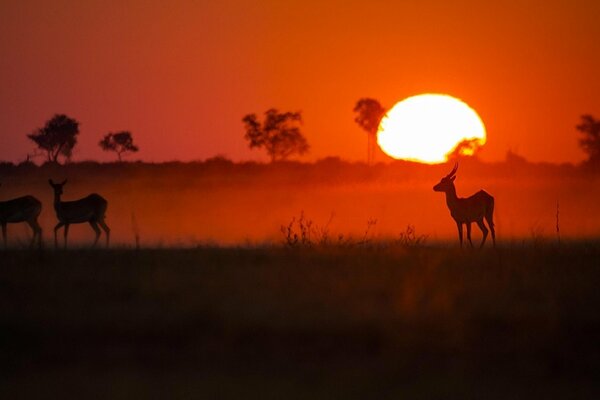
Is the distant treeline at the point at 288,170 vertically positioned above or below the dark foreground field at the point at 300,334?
above

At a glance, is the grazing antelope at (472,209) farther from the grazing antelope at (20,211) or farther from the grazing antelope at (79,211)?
the grazing antelope at (20,211)

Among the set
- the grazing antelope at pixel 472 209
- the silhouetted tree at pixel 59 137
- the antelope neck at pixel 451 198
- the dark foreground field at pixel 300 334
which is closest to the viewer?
the dark foreground field at pixel 300 334

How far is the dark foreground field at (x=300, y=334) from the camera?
370 inches

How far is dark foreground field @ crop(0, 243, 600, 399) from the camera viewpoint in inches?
370

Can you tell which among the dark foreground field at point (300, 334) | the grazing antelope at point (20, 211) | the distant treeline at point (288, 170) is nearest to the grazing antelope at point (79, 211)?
the grazing antelope at point (20, 211)

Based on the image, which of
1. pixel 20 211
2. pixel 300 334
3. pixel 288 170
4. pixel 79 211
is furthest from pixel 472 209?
pixel 288 170

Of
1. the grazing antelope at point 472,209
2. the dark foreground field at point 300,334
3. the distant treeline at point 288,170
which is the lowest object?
the dark foreground field at point 300,334

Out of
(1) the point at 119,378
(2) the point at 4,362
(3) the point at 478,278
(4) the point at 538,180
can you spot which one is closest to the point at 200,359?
(1) the point at 119,378

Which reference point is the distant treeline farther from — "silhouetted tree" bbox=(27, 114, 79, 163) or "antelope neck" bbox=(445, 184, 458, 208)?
"antelope neck" bbox=(445, 184, 458, 208)

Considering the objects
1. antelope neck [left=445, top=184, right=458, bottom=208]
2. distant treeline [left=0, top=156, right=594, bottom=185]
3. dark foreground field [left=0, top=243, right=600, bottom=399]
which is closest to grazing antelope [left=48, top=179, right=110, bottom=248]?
antelope neck [left=445, top=184, right=458, bottom=208]

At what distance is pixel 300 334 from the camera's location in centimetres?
1047

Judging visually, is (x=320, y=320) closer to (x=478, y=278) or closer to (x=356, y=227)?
(x=478, y=278)

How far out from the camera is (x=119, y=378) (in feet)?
31.2

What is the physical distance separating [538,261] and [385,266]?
2397mm
